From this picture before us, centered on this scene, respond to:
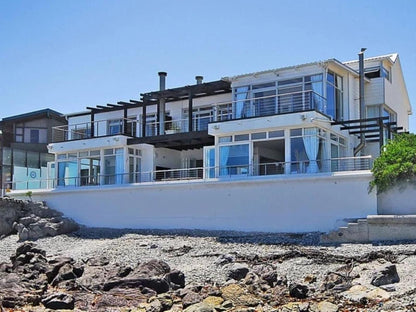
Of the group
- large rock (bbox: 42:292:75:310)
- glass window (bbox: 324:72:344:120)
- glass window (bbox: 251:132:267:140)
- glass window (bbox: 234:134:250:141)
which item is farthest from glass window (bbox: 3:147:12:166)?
large rock (bbox: 42:292:75:310)

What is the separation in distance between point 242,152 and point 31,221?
11292 mm

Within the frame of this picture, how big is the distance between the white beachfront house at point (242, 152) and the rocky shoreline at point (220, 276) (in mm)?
1968

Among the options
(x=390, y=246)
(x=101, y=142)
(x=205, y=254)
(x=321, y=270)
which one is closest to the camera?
(x=321, y=270)

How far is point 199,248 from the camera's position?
22.7m

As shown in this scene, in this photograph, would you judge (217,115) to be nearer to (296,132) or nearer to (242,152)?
(242,152)

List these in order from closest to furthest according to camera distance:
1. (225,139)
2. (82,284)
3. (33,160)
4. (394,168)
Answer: (82,284) < (394,168) < (225,139) < (33,160)

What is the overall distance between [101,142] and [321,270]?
18616mm

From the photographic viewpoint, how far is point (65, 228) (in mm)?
29500

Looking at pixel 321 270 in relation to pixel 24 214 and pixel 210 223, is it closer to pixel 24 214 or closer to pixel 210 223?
pixel 210 223

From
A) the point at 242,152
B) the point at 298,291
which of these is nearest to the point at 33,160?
the point at 242,152

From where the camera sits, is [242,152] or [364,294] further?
[242,152]

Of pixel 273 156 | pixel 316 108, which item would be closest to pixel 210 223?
pixel 273 156

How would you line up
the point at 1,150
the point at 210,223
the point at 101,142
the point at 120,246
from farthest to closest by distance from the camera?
the point at 1,150, the point at 101,142, the point at 210,223, the point at 120,246

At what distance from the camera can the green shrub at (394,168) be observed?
22500mm
